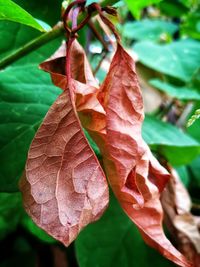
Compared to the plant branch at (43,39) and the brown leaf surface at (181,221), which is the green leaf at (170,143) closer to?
the brown leaf surface at (181,221)

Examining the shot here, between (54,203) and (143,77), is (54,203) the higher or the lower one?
the higher one

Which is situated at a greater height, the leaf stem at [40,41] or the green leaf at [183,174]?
the leaf stem at [40,41]

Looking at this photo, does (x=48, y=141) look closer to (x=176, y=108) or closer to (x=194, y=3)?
(x=176, y=108)

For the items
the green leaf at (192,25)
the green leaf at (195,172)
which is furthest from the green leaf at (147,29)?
the green leaf at (195,172)

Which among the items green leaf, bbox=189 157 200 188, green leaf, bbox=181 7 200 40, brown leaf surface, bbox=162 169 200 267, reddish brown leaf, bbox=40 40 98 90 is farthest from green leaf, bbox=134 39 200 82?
reddish brown leaf, bbox=40 40 98 90

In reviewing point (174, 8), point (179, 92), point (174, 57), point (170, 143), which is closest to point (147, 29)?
point (174, 8)

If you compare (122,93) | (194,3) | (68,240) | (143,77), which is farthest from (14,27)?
Result: (194,3)
